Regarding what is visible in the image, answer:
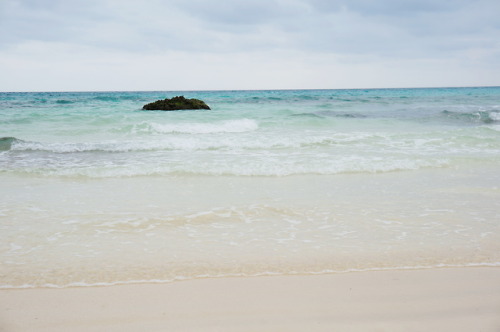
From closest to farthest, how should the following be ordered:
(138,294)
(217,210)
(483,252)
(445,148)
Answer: (138,294)
(483,252)
(217,210)
(445,148)

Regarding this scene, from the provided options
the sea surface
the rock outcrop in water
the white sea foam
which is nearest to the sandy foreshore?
the sea surface

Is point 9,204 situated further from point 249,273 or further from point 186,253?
point 249,273

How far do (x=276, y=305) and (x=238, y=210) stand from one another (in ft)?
9.33

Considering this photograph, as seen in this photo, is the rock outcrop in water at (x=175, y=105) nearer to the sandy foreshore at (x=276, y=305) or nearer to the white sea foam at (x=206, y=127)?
the white sea foam at (x=206, y=127)

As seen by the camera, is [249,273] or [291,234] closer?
[249,273]

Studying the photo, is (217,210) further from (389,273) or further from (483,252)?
(483,252)

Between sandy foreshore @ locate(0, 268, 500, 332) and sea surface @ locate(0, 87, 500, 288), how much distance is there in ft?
0.81

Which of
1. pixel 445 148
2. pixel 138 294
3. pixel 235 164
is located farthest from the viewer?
pixel 445 148

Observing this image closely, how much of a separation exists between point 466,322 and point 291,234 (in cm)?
235

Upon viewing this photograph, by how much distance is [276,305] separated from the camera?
327 cm

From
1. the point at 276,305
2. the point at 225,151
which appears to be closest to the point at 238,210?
the point at 276,305

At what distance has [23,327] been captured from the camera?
299 centimetres

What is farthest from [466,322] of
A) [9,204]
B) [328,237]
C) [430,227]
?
[9,204]

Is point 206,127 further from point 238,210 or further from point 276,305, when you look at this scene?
point 276,305
